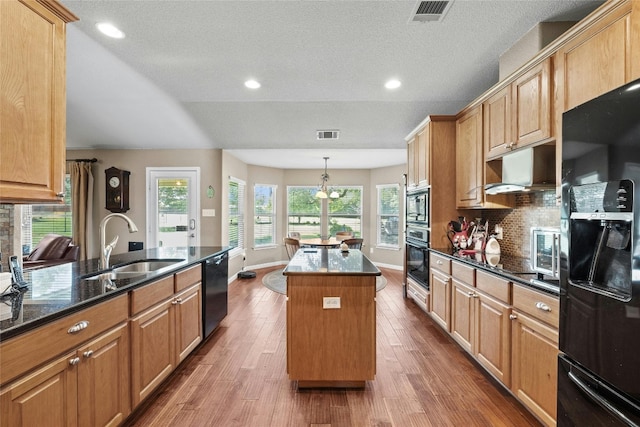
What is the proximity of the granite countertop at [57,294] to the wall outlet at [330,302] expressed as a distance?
116cm

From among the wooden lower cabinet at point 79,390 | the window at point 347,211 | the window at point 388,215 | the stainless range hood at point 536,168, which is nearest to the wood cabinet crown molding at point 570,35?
the stainless range hood at point 536,168

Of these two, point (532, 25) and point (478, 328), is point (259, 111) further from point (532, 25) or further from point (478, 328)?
point (478, 328)

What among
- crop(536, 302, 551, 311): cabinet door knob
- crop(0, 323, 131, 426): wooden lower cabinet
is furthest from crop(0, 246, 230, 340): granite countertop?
crop(536, 302, 551, 311): cabinet door knob

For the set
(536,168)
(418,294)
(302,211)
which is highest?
(536,168)

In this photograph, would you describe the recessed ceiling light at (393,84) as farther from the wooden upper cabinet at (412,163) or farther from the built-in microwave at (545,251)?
the built-in microwave at (545,251)

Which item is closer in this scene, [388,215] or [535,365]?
[535,365]

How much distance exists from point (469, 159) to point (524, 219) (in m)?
0.80

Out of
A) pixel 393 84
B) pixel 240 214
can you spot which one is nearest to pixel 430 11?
pixel 393 84

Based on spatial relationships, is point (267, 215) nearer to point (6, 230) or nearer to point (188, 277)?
point (188, 277)

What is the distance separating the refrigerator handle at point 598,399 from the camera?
3.63 ft

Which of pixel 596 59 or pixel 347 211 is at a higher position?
pixel 596 59

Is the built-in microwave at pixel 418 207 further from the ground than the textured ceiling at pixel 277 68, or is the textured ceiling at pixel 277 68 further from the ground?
the textured ceiling at pixel 277 68

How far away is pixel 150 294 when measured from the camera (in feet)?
6.34

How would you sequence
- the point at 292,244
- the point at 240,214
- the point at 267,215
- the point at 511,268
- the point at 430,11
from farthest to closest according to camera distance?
the point at 267,215, the point at 240,214, the point at 292,244, the point at 511,268, the point at 430,11
